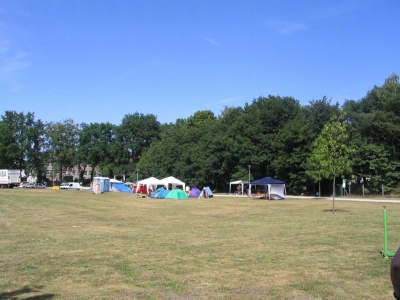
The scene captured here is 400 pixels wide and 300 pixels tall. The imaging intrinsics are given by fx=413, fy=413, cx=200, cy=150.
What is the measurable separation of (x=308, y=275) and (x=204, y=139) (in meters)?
63.8

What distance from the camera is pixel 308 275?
27.0 ft

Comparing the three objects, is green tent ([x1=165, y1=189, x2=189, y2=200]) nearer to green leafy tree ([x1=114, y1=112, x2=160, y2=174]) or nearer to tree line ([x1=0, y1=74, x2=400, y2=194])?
tree line ([x1=0, y1=74, x2=400, y2=194])

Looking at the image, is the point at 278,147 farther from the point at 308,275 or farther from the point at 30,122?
the point at 30,122

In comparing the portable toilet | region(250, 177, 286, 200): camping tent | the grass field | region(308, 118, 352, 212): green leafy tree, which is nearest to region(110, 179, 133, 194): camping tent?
the portable toilet

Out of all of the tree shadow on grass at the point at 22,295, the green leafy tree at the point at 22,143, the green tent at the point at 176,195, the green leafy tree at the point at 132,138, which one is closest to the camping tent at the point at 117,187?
the green tent at the point at 176,195

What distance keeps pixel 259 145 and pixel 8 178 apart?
160ft

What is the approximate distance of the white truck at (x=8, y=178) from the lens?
78438 mm

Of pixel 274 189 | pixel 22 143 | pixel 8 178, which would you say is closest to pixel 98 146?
pixel 22 143

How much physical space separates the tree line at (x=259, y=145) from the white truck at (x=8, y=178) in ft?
56.1

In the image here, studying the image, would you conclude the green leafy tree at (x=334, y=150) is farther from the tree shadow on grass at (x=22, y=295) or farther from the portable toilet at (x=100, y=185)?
the portable toilet at (x=100, y=185)

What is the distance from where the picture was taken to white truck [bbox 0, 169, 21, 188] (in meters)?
78.4

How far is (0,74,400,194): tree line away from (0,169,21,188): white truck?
17112mm

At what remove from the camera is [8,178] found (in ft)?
258

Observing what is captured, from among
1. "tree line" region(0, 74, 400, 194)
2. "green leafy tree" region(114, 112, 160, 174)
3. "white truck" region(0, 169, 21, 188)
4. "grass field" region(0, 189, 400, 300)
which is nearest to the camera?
"grass field" region(0, 189, 400, 300)
